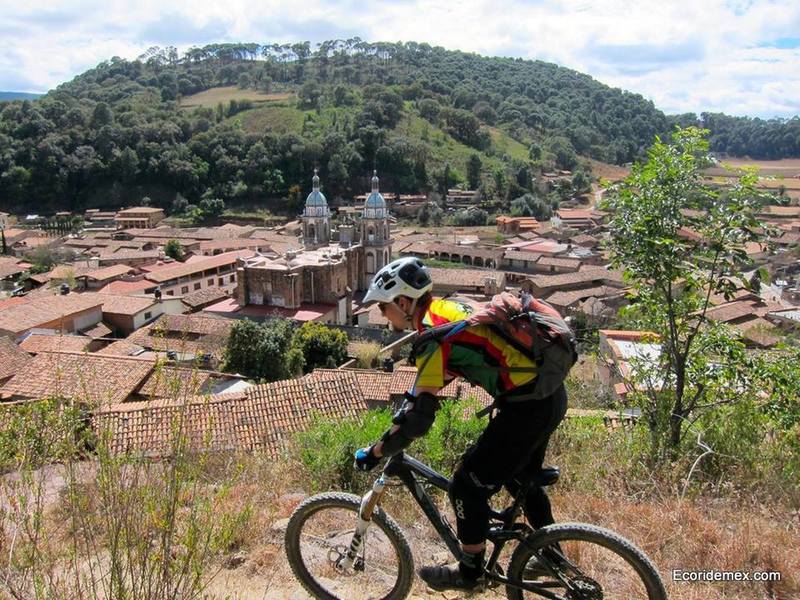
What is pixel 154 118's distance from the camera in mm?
70875

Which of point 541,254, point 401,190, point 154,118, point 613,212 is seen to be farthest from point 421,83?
point 613,212

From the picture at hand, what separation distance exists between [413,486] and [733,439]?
3136 mm

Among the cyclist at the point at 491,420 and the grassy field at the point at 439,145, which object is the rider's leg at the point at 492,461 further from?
the grassy field at the point at 439,145

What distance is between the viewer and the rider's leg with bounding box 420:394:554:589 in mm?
2559

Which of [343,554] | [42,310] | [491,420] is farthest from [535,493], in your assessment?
[42,310]

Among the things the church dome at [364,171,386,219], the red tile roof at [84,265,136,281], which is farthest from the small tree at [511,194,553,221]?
the red tile roof at [84,265,136,281]

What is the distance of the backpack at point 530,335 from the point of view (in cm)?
245

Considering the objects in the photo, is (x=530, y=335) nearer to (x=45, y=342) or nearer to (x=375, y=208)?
(x=45, y=342)

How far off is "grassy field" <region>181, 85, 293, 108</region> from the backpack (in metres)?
89.0

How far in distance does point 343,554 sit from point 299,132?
2767 inches

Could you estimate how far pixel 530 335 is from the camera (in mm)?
2453

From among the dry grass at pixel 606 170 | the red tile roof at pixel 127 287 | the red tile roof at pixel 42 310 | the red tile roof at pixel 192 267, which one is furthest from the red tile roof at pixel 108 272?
the dry grass at pixel 606 170

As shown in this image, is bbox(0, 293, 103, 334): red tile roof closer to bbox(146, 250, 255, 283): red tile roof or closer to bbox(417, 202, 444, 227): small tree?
bbox(146, 250, 255, 283): red tile roof

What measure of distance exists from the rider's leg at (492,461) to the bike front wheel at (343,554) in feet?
1.38
